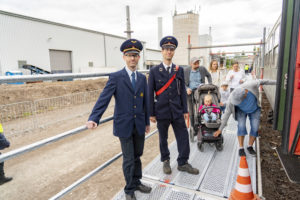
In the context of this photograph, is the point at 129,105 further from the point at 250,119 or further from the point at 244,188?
the point at 250,119

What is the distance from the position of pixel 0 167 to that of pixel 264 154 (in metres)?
4.94

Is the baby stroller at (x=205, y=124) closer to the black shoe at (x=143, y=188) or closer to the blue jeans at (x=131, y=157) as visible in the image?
the black shoe at (x=143, y=188)

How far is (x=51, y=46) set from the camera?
71.3 ft

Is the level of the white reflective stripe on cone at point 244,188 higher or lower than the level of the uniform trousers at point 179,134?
lower

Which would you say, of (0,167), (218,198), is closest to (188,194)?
(218,198)

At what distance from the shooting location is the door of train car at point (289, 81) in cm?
239

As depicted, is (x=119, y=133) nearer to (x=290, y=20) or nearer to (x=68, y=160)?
(x=290, y=20)

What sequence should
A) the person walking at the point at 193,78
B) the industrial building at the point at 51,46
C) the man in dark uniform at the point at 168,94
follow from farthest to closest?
the industrial building at the point at 51,46 → the person walking at the point at 193,78 → the man in dark uniform at the point at 168,94

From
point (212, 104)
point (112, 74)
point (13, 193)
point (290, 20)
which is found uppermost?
point (290, 20)

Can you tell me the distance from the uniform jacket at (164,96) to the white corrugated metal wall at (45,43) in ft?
64.1

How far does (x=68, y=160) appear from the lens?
434 centimetres

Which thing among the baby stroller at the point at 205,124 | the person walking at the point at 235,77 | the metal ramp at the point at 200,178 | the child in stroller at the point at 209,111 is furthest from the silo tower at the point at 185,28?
the metal ramp at the point at 200,178

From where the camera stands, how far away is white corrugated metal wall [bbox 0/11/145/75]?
18.0 m

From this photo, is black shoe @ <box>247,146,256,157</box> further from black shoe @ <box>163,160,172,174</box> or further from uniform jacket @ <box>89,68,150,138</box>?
uniform jacket @ <box>89,68,150,138</box>
